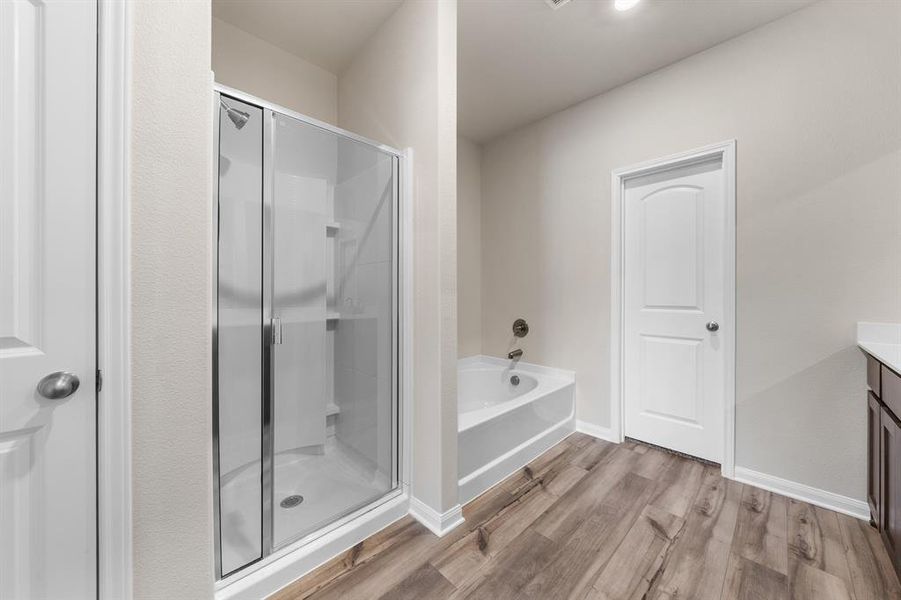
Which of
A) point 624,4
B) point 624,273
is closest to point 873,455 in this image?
point 624,273

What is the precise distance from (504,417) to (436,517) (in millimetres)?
691

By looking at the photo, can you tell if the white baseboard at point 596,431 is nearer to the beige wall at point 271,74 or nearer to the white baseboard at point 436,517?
the white baseboard at point 436,517

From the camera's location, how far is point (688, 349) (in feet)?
7.75

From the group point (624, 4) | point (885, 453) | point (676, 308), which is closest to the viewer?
point (885, 453)

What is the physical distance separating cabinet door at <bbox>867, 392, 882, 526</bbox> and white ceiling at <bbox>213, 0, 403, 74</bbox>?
3.00m

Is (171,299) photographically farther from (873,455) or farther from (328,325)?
(873,455)

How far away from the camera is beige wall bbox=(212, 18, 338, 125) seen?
1992 mm

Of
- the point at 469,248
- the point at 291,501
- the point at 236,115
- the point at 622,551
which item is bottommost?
the point at 622,551

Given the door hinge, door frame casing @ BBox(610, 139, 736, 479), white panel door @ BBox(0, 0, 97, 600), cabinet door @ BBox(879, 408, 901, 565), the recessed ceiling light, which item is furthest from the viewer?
door frame casing @ BBox(610, 139, 736, 479)

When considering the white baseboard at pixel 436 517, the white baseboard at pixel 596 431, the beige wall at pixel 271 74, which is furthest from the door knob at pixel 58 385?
the white baseboard at pixel 596 431

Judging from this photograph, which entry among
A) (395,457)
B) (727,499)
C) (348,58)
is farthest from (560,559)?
(348,58)

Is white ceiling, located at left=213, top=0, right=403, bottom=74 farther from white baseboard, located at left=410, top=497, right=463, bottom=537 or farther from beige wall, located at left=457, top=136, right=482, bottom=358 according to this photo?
white baseboard, located at left=410, top=497, right=463, bottom=537

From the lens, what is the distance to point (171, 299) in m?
1.00

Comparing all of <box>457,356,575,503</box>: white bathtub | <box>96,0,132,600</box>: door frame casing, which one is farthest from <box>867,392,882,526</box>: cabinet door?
<box>96,0,132,600</box>: door frame casing
